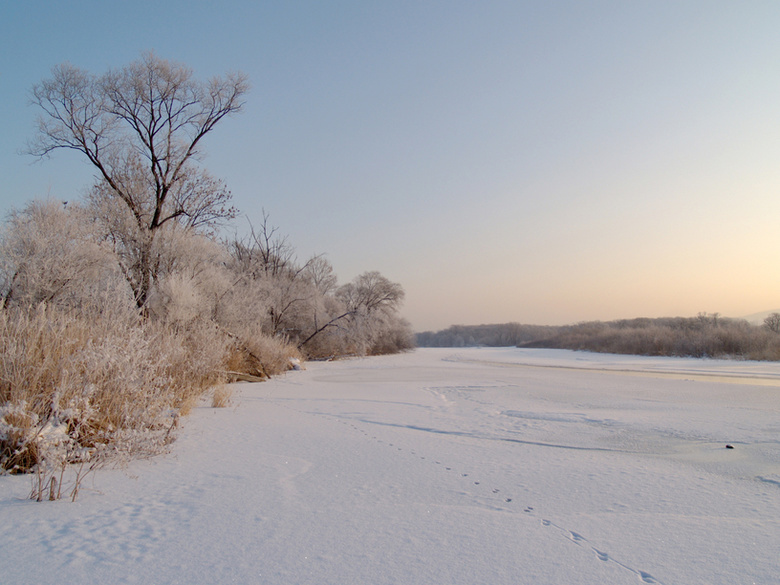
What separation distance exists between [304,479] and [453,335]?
80822 millimetres

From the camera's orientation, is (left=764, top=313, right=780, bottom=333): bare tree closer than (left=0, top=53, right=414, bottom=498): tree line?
No

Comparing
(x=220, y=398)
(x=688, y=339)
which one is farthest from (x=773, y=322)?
(x=220, y=398)

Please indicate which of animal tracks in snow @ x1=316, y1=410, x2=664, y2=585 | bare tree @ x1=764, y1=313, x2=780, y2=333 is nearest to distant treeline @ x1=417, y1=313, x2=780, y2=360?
bare tree @ x1=764, y1=313, x2=780, y2=333

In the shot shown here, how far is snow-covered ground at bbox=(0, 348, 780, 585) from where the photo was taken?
7.71 feet

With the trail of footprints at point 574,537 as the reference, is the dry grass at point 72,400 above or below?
above

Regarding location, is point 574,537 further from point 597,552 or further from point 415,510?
point 415,510

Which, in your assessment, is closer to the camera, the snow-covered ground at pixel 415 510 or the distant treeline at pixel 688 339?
the snow-covered ground at pixel 415 510

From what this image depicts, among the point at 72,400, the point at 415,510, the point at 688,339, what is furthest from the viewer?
the point at 688,339

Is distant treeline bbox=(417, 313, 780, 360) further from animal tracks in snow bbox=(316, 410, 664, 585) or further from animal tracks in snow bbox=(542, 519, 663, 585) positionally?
animal tracks in snow bbox=(542, 519, 663, 585)

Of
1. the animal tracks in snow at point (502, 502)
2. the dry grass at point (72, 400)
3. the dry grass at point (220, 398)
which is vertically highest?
the dry grass at point (72, 400)

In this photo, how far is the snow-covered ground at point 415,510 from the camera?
2.35m

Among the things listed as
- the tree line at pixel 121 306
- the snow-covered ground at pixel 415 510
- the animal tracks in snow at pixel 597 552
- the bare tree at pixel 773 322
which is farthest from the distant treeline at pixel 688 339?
the animal tracks in snow at pixel 597 552

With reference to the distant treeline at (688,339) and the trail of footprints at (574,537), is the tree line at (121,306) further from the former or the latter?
the distant treeline at (688,339)

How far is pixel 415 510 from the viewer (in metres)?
3.22
